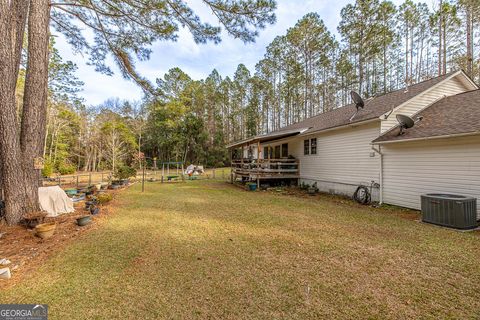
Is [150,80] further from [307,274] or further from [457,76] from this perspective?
[457,76]

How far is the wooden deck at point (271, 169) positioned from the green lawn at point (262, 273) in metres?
6.45

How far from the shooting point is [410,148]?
7266 millimetres

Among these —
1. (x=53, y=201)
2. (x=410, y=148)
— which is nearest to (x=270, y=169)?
(x=410, y=148)

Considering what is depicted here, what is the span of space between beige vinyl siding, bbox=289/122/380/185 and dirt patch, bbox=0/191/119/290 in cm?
966

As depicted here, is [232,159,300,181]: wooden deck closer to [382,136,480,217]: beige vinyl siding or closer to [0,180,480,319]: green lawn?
[382,136,480,217]: beige vinyl siding

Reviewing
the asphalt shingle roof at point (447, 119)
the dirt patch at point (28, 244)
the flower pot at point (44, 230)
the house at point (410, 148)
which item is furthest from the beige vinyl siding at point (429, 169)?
the flower pot at point (44, 230)

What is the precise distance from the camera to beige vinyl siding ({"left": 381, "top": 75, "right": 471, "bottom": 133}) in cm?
819

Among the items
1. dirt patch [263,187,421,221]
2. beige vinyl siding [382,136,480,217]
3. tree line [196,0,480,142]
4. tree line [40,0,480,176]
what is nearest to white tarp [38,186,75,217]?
tree line [40,0,480,176]

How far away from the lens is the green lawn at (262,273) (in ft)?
8.05

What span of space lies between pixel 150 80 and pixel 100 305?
7030mm

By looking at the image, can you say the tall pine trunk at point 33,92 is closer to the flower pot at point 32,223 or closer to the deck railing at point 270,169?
the flower pot at point 32,223

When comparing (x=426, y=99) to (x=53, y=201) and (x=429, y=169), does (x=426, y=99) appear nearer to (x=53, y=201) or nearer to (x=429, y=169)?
(x=429, y=169)

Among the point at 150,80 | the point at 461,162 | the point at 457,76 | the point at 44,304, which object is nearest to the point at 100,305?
the point at 44,304

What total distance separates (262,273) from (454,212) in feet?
17.3
